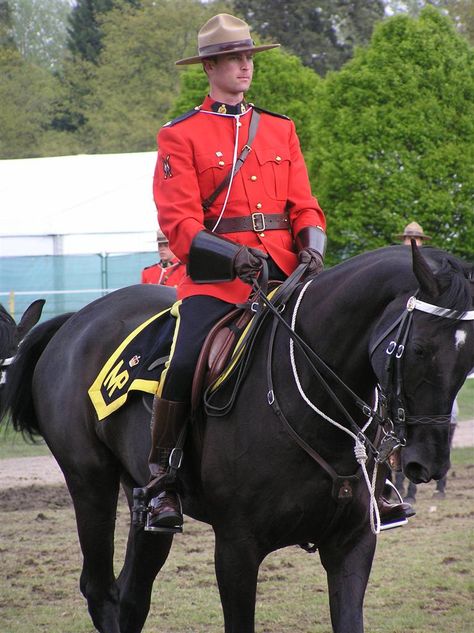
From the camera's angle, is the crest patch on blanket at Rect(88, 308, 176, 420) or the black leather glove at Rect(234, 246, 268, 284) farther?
the crest patch on blanket at Rect(88, 308, 176, 420)

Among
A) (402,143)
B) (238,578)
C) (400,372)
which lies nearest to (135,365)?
(238,578)

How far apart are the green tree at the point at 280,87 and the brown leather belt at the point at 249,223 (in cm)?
2169

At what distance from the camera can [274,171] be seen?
15.3 feet

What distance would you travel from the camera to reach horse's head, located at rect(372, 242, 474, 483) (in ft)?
11.8

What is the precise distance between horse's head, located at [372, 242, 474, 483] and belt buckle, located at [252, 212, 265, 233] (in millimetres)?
1050

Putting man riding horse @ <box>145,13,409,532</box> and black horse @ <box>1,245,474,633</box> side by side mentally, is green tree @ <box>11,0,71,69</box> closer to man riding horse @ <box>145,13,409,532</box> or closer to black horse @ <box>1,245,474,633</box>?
man riding horse @ <box>145,13,409,532</box>

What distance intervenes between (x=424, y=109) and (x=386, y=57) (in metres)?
1.23

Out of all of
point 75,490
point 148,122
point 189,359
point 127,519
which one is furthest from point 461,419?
point 148,122

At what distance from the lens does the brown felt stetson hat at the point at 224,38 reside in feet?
14.9

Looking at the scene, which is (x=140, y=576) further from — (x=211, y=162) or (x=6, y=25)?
(x=6, y=25)

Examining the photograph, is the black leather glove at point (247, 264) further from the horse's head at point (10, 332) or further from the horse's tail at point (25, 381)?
the horse's head at point (10, 332)

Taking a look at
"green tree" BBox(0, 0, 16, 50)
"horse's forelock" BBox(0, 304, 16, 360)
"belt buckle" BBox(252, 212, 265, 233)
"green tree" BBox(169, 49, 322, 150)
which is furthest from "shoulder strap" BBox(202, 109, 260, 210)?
"green tree" BBox(0, 0, 16, 50)

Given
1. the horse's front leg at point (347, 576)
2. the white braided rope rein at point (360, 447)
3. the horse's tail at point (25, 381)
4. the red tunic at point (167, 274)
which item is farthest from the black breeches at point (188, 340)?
the red tunic at point (167, 274)

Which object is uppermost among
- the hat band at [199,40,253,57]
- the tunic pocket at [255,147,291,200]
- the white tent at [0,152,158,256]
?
the hat band at [199,40,253,57]
